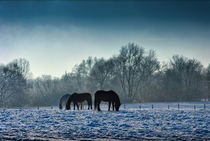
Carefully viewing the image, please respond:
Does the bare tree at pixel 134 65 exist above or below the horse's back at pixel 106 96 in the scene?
above

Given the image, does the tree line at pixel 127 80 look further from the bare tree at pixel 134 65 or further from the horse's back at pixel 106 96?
the horse's back at pixel 106 96

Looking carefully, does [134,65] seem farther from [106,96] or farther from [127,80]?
[106,96]

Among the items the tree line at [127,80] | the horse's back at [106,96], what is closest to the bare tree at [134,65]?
the tree line at [127,80]

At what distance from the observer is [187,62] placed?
6481 centimetres

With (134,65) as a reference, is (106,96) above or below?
below

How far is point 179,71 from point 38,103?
37684 mm

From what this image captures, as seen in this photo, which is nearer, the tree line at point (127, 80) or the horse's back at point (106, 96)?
the horse's back at point (106, 96)

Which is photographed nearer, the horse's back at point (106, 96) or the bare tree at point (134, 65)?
the horse's back at point (106, 96)

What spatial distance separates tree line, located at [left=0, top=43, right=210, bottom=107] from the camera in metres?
52.4

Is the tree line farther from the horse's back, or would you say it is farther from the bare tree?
the horse's back

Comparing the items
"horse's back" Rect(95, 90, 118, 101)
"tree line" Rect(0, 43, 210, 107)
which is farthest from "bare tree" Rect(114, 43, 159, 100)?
"horse's back" Rect(95, 90, 118, 101)

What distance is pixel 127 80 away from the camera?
5894 centimetres

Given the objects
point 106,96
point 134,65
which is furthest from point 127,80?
point 106,96

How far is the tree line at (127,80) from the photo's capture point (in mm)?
52375
